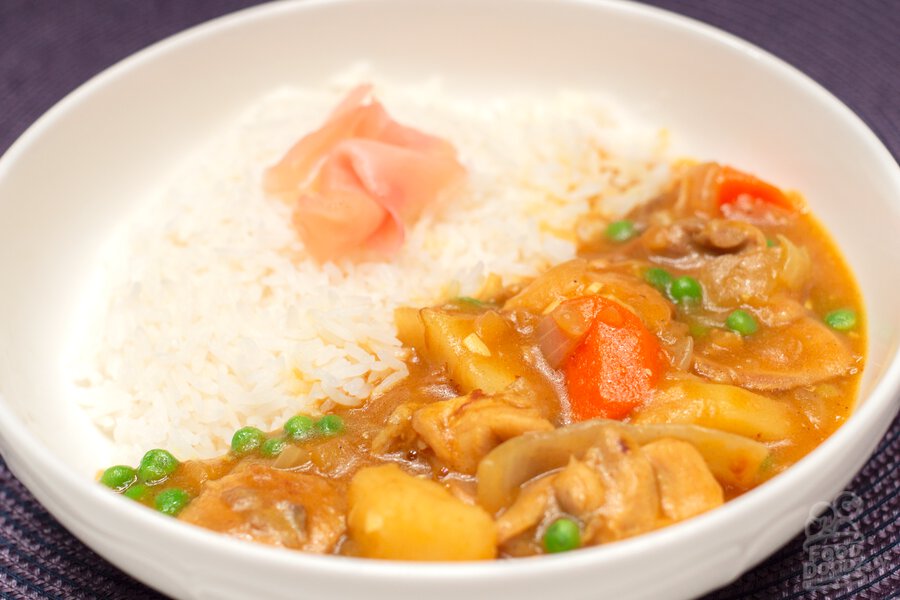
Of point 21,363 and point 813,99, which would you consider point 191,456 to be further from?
point 813,99

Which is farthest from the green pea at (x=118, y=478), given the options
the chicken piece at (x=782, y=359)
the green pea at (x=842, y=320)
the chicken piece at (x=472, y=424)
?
the green pea at (x=842, y=320)

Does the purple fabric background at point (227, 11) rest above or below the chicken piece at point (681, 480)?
above

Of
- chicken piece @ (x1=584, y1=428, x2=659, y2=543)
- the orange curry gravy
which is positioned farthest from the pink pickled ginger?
chicken piece @ (x1=584, y1=428, x2=659, y2=543)

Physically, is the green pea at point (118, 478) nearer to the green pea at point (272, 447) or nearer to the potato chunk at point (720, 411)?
the green pea at point (272, 447)

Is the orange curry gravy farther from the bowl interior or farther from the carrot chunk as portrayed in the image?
the bowl interior

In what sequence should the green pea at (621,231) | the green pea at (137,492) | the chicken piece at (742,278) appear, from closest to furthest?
the green pea at (137,492), the chicken piece at (742,278), the green pea at (621,231)

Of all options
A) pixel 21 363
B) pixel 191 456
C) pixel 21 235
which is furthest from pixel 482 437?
pixel 21 235
